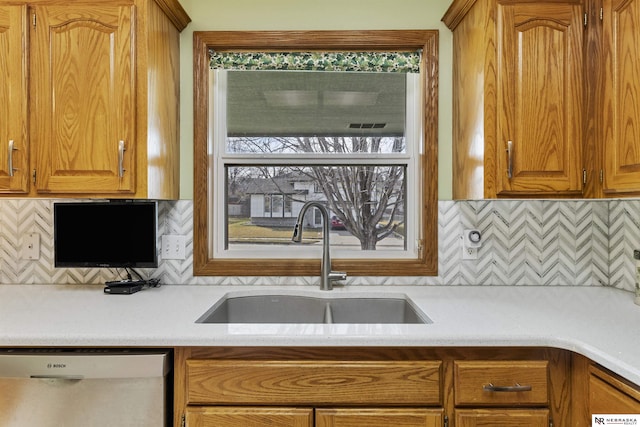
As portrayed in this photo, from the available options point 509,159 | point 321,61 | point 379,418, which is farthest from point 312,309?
point 321,61

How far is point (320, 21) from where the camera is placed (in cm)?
189

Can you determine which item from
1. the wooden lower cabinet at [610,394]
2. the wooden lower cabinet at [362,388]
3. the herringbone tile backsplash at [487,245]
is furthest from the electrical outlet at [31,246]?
the wooden lower cabinet at [610,394]

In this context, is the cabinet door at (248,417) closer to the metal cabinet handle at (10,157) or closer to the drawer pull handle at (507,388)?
the drawer pull handle at (507,388)

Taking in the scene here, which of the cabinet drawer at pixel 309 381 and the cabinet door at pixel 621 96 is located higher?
the cabinet door at pixel 621 96

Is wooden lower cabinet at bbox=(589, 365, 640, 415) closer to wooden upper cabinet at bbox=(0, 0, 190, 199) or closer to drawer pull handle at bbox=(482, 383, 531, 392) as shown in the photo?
drawer pull handle at bbox=(482, 383, 531, 392)

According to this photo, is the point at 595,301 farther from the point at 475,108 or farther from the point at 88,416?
the point at 88,416

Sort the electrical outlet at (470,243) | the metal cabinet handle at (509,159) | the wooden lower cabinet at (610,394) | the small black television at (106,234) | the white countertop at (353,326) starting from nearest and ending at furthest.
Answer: the wooden lower cabinet at (610,394), the white countertop at (353,326), the metal cabinet handle at (509,159), the small black television at (106,234), the electrical outlet at (470,243)

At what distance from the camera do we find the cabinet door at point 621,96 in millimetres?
1345

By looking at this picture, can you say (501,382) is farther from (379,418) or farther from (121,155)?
(121,155)

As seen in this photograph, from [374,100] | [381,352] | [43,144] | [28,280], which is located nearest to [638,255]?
[381,352]

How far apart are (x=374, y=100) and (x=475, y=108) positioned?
54 cm

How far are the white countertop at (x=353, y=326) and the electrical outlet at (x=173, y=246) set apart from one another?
256 millimetres

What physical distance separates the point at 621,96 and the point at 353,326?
Answer: 4.00ft

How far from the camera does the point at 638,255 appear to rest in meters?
1.52
